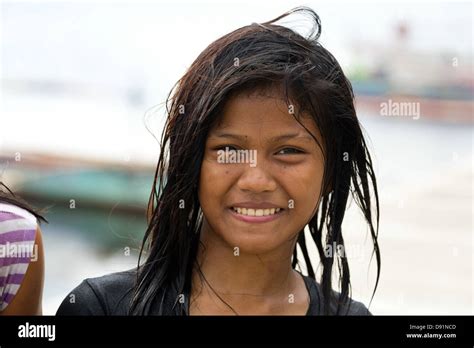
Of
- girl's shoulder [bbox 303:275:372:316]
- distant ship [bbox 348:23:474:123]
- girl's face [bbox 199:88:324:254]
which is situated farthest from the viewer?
distant ship [bbox 348:23:474:123]

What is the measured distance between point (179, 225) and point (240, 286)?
0.14 metres

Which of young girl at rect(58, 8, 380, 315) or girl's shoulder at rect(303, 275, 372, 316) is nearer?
young girl at rect(58, 8, 380, 315)

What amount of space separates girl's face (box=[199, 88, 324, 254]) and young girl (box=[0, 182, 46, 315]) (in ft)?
0.87

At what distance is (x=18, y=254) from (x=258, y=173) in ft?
1.25

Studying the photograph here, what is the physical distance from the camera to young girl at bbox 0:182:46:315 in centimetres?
125

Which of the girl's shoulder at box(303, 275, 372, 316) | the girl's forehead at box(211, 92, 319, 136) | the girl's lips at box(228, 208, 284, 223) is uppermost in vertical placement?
the girl's forehead at box(211, 92, 319, 136)

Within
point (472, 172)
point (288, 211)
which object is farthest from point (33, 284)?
point (472, 172)

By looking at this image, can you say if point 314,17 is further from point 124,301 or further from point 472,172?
point 472,172

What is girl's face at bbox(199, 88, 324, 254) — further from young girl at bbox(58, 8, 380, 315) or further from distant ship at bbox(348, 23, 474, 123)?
distant ship at bbox(348, 23, 474, 123)

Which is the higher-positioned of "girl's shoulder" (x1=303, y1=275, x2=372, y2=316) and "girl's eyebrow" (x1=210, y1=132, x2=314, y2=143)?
"girl's eyebrow" (x1=210, y1=132, x2=314, y2=143)

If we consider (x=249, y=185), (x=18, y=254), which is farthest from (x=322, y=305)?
(x=18, y=254)

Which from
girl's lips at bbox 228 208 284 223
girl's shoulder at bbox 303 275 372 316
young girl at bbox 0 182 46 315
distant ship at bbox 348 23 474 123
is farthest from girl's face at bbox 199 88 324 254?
distant ship at bbox 348 23 474 123

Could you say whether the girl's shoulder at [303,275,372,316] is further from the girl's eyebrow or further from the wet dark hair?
the girl's eyebrow

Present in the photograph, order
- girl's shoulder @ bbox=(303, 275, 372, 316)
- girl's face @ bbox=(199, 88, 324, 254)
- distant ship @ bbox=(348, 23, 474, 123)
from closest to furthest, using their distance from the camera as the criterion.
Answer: girl's face @ bbox=(199, 88, 324, 254) < girl's shoulder @ bbox=(303, 275, 372, 316) < distant ship @ bbox=(348, 23, 474, 123)
